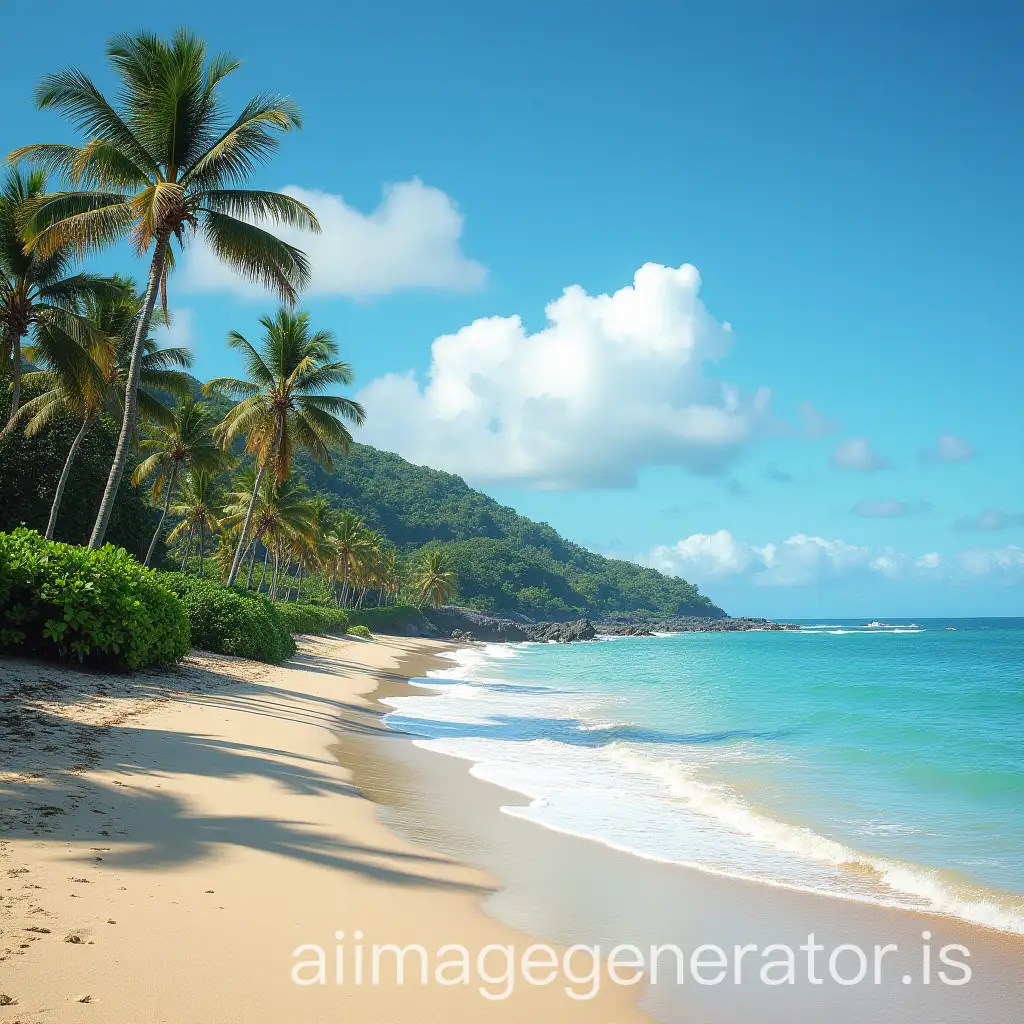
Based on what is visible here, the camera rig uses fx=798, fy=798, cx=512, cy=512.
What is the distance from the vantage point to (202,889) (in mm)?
4457

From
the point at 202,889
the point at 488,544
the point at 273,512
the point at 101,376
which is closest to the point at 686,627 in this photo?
the point at 488,544

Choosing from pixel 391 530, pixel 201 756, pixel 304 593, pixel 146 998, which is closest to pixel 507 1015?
pixel 146 998

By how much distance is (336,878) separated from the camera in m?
5.13

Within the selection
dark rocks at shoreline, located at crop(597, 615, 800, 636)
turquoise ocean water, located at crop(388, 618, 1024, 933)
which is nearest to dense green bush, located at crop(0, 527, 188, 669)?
turquoise ocean water, located at crop(388, 618, 1024, 933)

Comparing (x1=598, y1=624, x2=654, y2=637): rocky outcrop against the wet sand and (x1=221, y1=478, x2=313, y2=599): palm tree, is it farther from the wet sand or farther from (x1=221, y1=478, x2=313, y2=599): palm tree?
the wet sand

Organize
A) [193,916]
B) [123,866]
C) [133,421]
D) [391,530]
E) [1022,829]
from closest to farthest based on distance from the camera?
[193,916], [123,866], [1022,829], [133,421], [391,530]

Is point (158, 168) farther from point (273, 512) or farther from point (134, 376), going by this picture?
point (273, 512)

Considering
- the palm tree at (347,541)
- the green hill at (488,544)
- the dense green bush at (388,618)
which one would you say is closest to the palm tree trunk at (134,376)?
the dense green bush at (388,618)

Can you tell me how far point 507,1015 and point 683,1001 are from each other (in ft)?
3.44

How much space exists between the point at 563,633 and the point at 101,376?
73.4 metres

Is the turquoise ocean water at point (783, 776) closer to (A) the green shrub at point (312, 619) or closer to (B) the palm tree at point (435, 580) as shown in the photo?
(A) the green shrub at point (312, 619)

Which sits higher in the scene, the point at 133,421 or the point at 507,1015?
the point at 133,421

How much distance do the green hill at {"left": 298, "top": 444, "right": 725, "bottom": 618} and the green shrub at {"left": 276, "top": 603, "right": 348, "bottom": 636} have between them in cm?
4767

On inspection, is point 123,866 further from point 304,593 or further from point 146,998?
point 304,593
